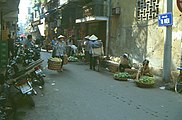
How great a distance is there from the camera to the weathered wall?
42.5 ft

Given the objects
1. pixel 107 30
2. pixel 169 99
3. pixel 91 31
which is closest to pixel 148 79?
pixel 169 99

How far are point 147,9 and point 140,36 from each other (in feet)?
5.27

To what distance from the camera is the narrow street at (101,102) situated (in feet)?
22.1

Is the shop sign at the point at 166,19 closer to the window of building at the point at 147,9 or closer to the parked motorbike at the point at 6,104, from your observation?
the window of building at the point at 147,9

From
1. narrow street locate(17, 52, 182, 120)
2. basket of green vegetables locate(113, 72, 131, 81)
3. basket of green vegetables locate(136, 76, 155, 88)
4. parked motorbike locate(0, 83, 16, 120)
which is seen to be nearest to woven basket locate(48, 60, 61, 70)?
narrow street locate(17, 52, 182, 120)

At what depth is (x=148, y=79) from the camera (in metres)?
10.8

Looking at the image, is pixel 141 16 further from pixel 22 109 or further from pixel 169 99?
pixel 22 109

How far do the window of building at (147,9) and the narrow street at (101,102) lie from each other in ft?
16.8

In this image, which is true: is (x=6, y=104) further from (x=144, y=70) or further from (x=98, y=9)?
(x=98, y=9)

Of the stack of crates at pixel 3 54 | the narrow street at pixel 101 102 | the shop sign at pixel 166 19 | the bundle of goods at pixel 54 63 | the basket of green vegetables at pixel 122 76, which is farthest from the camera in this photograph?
the bundle of goods at pixel 54 63

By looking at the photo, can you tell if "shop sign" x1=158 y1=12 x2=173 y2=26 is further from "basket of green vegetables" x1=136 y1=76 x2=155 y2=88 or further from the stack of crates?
the stack of crates

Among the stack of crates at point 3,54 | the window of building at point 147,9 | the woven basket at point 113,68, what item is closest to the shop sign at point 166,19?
the window of building at point 147,9

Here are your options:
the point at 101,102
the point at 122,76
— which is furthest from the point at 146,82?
the point at 101,102

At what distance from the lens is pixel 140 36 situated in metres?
16.2
